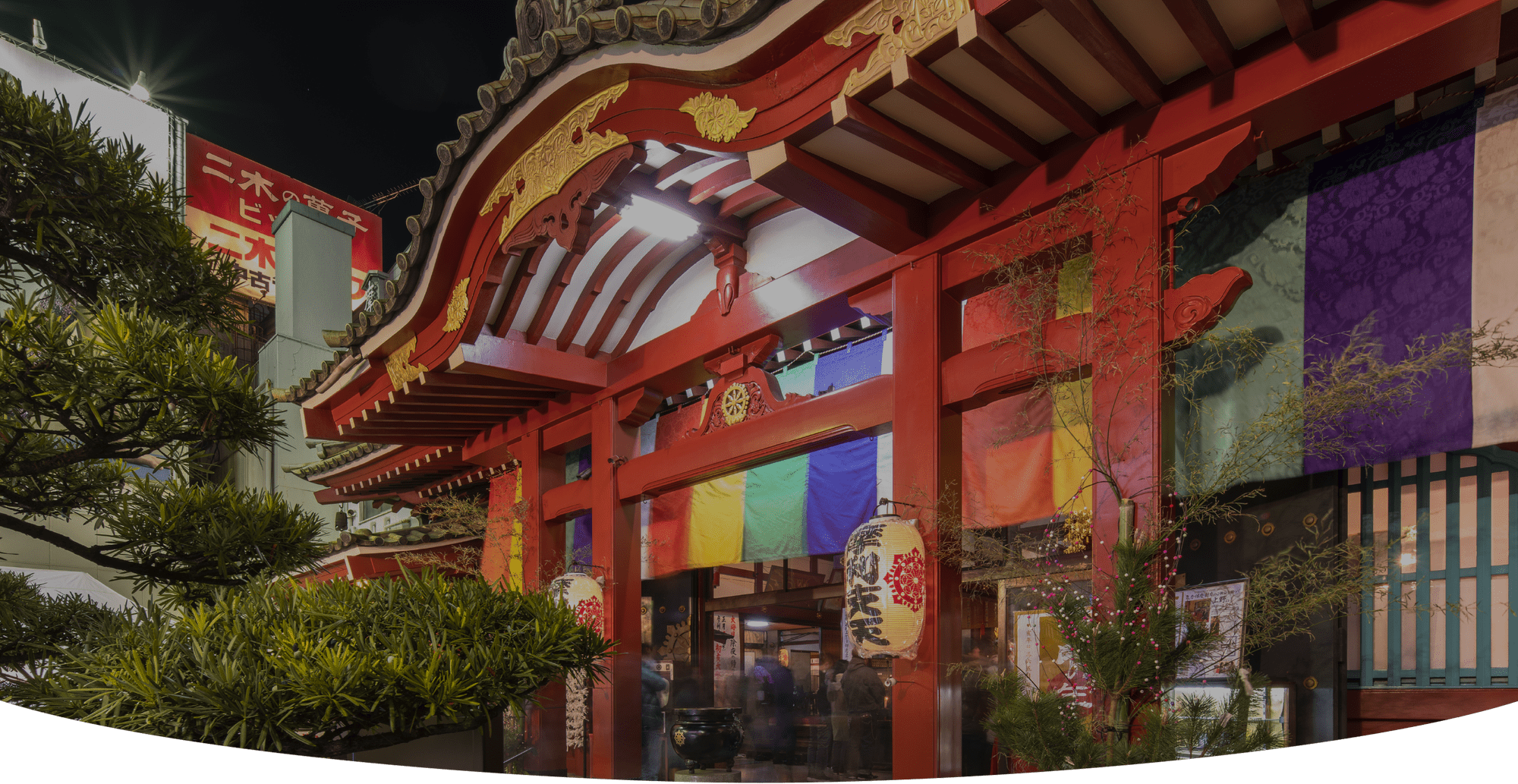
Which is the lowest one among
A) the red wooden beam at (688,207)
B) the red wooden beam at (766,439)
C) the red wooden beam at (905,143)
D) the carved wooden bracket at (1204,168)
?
the red wooden beam at (766,439)

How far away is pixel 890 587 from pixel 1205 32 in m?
2.76

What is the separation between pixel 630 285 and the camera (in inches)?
268

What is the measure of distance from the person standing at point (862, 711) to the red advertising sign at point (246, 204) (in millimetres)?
8208

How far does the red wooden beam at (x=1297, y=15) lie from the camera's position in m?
3.12

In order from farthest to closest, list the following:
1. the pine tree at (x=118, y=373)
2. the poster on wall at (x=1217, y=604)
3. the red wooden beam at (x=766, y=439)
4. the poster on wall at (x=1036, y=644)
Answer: the poster on wall at (x=1036, y=644) → the red wooden beam at (x=766, y=439) → the poster on wall at (x=1217, y=604) → the pine tree at (x=118, y=373)

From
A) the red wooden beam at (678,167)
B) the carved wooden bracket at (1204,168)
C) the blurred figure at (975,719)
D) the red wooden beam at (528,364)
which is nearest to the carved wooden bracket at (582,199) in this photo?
the red wooden beam at (678,167)

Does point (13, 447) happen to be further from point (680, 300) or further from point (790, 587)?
point (790, 587)

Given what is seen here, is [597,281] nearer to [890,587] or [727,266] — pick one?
[727,266]

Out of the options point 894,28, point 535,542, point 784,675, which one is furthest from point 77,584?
point 894,28

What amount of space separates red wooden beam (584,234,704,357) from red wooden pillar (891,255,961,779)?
2.50 meters

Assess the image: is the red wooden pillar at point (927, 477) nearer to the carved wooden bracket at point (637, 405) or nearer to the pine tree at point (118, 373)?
the carved wooden bracket at point (637, 405)

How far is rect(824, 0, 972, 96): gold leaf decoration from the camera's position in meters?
3.27

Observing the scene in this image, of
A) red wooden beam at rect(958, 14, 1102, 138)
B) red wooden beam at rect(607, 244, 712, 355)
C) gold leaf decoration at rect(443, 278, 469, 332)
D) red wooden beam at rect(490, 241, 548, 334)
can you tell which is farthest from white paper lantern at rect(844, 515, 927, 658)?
gold leaf decoration at rect(443, 278, 469, 332)

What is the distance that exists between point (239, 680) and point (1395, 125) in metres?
4.78
